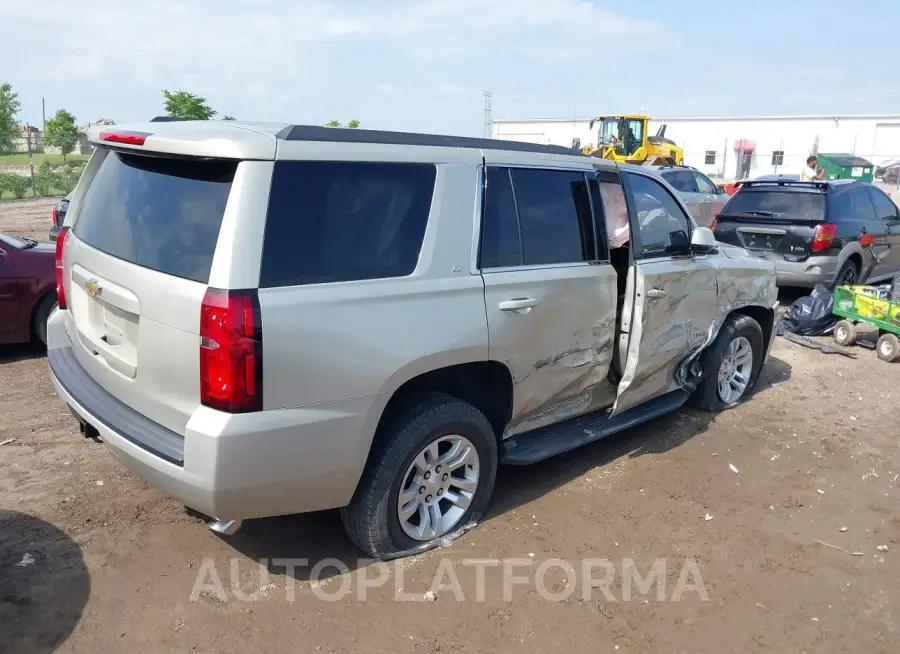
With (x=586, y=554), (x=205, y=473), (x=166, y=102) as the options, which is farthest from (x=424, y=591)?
(x=166, y=102)

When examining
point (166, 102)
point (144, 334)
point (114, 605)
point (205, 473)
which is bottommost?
point (114, 605)

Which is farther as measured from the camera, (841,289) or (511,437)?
(841,289)

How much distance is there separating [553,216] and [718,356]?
2232 millimetres

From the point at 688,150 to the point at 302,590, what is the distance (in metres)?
49.8

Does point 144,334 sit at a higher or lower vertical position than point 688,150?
lower

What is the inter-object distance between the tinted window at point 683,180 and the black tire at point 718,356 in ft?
33.6

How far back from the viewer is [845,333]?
7.93 meters

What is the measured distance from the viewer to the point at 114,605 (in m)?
3.12

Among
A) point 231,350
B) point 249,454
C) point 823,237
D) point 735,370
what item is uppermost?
point 823,237

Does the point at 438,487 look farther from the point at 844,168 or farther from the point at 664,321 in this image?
the point at 844,168

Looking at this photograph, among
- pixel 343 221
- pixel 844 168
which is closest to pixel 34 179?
pixel 343 221

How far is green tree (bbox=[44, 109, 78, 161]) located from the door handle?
99.2 ft

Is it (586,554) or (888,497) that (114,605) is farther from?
(888,497)

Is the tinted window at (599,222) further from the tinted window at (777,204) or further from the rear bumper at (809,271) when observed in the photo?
the tinted window at (777,204)
